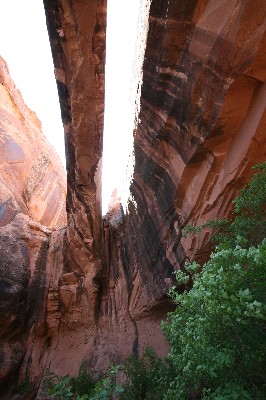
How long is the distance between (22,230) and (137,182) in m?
4.90

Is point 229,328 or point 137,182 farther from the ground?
point 137,182

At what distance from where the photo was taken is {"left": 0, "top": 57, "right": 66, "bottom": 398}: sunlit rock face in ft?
30.5

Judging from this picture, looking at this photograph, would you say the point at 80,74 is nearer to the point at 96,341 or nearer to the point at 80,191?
the point at 80,191

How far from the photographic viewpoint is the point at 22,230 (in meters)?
11.0

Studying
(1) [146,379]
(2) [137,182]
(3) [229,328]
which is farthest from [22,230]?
(3) [229,328]

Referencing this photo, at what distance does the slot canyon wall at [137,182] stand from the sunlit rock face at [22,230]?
0.17ft

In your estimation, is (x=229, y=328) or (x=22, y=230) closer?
(x=229, y=328)

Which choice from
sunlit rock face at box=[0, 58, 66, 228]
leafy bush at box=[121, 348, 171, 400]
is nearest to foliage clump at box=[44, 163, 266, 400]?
leafy bush at box=[121, 348, 171, 400]

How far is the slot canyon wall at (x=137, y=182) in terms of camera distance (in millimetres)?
5219

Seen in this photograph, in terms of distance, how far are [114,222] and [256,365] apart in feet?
30.0

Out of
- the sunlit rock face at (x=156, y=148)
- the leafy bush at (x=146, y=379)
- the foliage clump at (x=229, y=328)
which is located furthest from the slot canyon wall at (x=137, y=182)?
the foliage clump at (x=229, y=328)

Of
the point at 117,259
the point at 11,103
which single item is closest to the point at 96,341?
the point at 117,259

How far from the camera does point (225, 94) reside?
199 inches

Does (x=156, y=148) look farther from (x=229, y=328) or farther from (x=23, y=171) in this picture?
(x=23, y=171)
